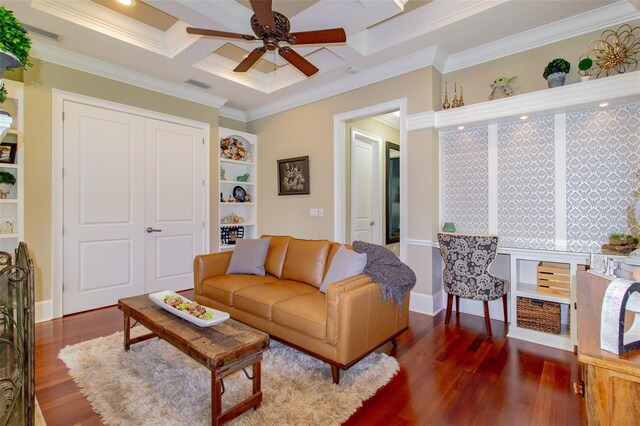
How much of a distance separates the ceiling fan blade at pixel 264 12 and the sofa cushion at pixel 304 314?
6.91 feet

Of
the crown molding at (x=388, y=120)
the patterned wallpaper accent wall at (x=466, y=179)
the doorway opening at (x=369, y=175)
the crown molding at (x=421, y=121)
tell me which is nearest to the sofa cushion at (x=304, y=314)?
the doorway opening at (x=369, y=175)

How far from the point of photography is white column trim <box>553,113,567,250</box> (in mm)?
2988

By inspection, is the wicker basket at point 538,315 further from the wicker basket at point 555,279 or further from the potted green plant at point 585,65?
the potted green plant at point 585,65

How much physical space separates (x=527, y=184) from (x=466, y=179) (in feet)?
1.97

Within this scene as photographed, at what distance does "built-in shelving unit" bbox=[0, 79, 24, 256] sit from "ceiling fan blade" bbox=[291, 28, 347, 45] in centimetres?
300

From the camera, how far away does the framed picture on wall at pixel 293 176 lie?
185 inches

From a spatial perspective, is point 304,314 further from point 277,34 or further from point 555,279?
point 555,279

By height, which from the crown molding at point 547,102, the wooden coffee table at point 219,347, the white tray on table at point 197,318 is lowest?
the wooden coffee table at point 219,347

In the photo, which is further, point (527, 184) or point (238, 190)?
point (238, 190)

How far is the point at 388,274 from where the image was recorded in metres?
2.43

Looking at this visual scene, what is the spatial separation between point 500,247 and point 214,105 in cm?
447

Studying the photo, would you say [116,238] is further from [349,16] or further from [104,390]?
[349,16]

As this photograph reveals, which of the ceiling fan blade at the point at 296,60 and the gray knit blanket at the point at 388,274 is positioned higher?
the ceiling fan blade at the point at 296,60

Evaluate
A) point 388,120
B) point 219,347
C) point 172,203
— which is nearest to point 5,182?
point 172,203
